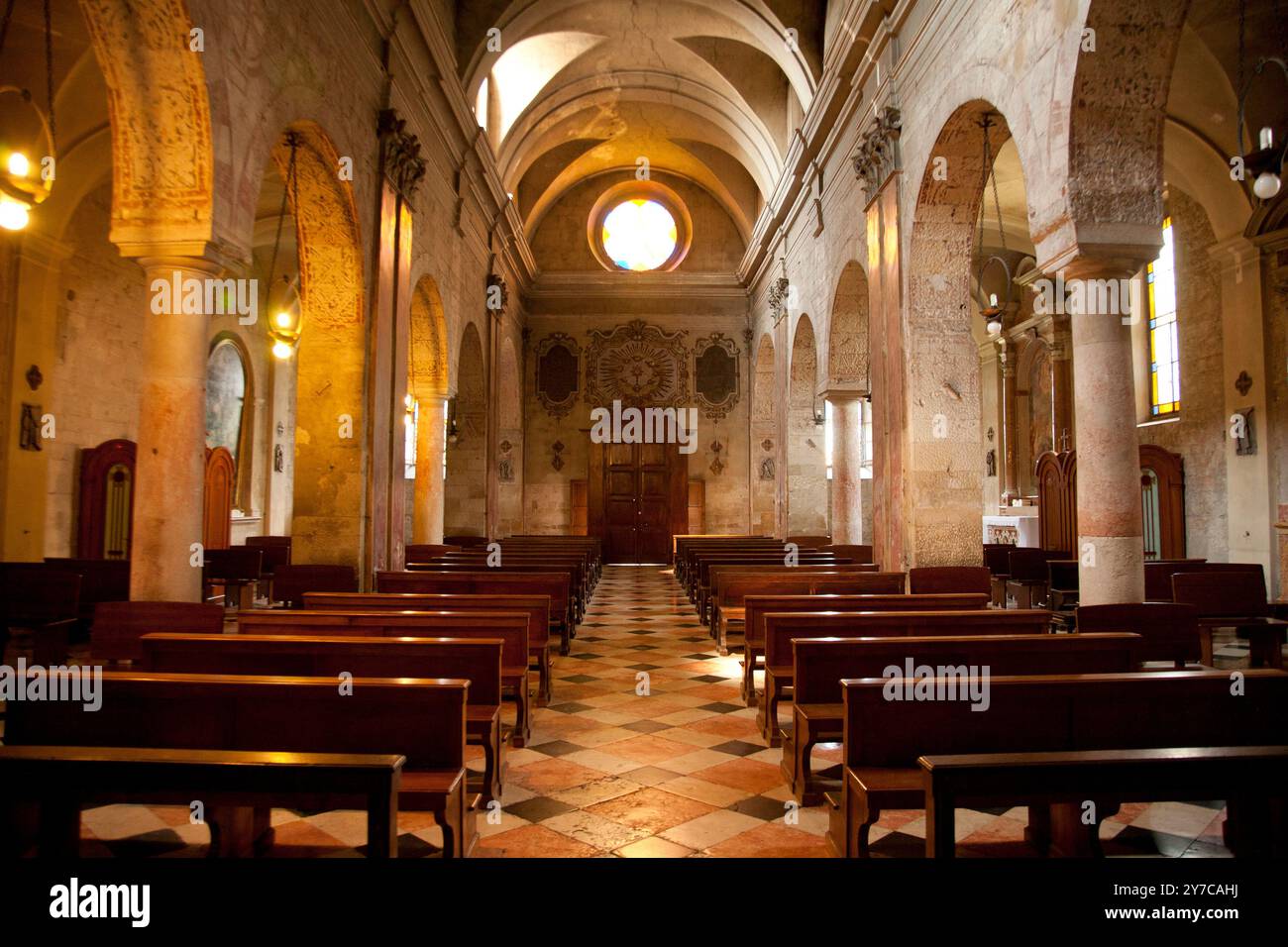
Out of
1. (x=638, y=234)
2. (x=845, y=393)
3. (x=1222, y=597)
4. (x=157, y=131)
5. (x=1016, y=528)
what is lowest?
(x=1222, y=597)

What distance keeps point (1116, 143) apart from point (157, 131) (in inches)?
270

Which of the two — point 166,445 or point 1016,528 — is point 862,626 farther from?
point 1016,528

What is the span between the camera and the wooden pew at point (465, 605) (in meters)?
5.81

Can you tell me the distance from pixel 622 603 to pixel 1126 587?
802 cm

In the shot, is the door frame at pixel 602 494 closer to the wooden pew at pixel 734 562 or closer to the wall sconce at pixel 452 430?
the wall sconce at pixel 452 430

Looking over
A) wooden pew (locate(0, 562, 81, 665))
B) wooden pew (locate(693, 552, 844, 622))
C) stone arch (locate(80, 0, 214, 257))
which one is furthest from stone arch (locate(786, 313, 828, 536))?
wooden pew (locate(0, 562, 81, 665))

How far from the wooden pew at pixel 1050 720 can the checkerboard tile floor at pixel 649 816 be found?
542 millimetres

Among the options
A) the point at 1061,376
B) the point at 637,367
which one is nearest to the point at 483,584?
the point at 1061,376

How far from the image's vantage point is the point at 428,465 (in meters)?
12.7

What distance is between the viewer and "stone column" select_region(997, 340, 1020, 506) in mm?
18844

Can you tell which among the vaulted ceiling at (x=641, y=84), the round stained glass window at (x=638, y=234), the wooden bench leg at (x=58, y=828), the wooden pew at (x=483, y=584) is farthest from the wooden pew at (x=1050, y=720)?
the round stained glass window at (x=638, y=234)
